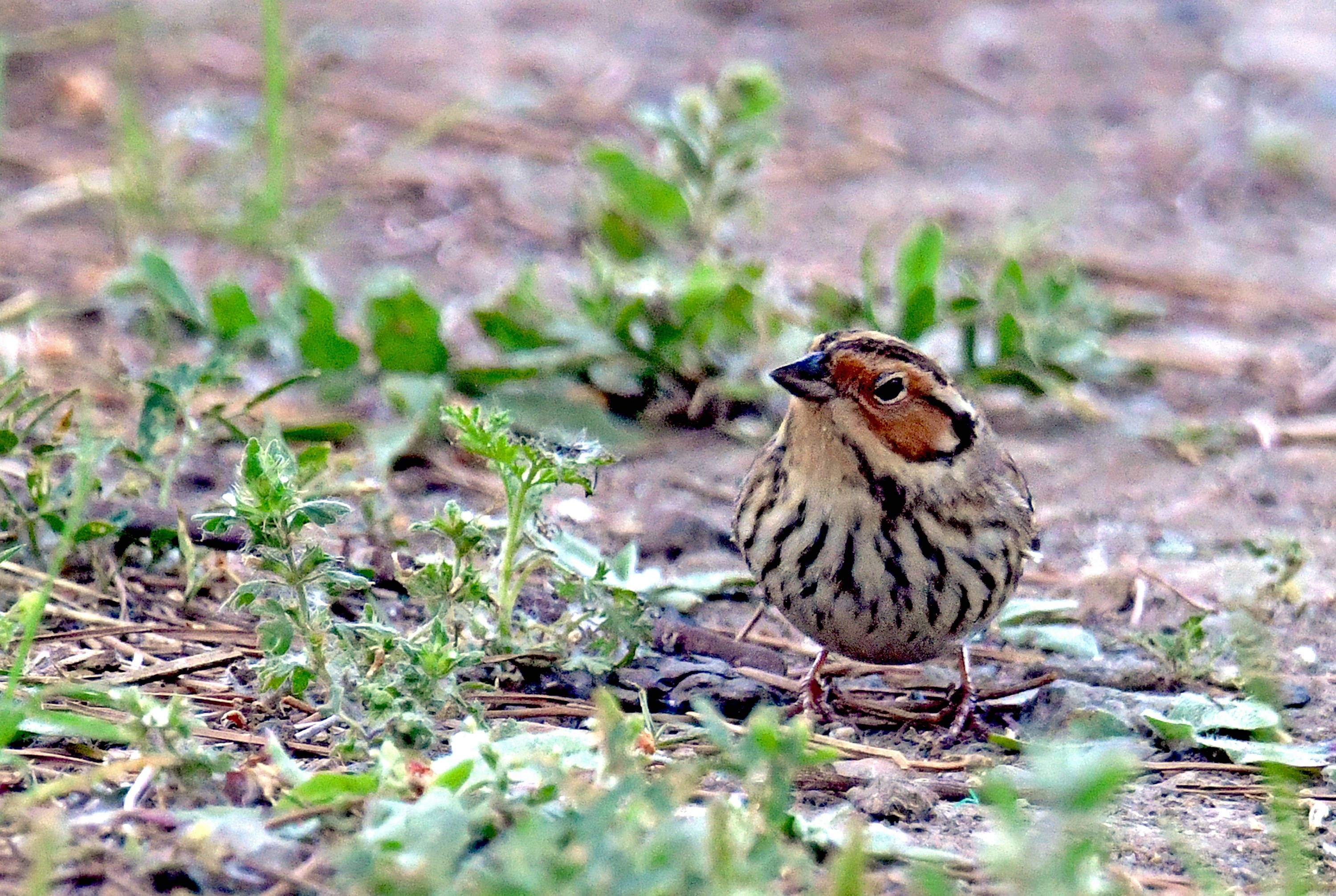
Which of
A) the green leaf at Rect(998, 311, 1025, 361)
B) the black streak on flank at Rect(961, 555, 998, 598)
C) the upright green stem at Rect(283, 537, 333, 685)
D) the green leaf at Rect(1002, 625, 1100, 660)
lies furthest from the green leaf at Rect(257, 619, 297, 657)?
the green leaf at Rect(998, 311, 1025, 361)

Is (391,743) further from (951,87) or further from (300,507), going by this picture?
(951,87)

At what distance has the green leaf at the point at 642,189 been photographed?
223 inches

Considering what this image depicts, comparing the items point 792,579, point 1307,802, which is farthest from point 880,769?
point 1307,802

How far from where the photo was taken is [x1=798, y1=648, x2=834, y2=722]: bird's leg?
366 cm

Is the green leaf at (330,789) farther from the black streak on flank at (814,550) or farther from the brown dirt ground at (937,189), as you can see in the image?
the black streak on flank at (814,550)

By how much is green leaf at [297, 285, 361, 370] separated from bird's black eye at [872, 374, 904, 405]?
6.18 ft

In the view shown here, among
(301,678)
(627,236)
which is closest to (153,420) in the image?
(301,678)

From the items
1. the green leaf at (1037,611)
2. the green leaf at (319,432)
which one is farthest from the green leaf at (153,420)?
the green leaf at (1037,611)

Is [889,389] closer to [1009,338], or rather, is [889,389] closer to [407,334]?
[1009,338]

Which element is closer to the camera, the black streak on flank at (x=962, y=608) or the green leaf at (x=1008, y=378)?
the black streak on flank at (x=962, y=608)

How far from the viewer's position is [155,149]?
237 inches

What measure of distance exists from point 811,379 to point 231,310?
83.0 inches

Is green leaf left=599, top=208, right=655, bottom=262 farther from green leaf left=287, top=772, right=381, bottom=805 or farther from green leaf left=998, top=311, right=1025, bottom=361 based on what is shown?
green leaf left=287, top=772, right=381, bottom=805

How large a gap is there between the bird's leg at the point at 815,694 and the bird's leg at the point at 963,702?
0.24 metres
